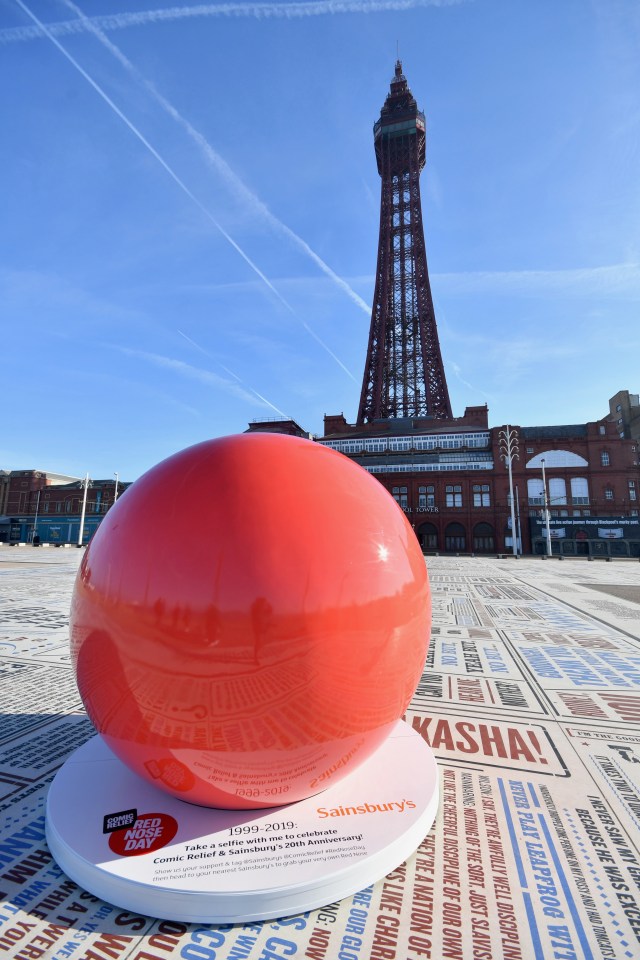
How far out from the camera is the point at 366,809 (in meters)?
3.00

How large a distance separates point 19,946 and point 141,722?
1.02 m

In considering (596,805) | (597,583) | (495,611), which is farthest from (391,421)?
(596,805)

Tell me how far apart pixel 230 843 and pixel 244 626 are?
53.9 inches

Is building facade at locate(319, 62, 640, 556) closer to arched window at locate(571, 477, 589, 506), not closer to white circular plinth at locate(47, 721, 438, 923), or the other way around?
arched window at locate(571, 477, 589, 506)

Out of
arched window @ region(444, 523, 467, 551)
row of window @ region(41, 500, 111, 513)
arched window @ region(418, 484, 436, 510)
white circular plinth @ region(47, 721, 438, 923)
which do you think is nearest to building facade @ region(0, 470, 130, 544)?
row of window @ region(41, 500, 111, 513)

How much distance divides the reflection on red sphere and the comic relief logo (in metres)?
0.22

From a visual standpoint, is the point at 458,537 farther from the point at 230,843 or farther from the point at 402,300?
the point at 230,843

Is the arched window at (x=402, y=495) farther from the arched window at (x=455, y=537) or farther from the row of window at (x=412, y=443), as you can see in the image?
the row of window at (x=412, y=443)

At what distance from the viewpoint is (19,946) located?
7.16 ft

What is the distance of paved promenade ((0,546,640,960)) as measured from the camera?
2.21 meters

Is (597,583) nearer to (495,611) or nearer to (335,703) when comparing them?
(495,611)

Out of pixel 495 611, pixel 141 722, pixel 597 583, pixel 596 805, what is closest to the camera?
pixel 141 722

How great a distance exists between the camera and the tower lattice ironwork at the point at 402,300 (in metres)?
74.9

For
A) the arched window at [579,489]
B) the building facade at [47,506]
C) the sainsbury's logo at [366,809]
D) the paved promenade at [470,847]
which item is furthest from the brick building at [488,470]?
the sainsbury's logo at [366,809]
